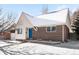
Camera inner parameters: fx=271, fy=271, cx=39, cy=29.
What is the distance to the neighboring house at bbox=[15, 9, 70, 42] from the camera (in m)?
5.58

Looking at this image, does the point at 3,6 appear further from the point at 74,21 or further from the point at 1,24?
the point at 74,21

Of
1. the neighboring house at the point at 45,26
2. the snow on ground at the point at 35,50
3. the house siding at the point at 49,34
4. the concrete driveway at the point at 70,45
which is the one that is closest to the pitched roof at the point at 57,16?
the neighboring house at the point at 45,26

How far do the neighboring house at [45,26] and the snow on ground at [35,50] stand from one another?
0.17 meters

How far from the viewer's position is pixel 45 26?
567cm

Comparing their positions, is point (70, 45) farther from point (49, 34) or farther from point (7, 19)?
point (7, 19)

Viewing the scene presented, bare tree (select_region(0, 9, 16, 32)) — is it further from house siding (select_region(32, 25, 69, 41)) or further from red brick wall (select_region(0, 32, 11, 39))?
house siding (select_region(32, 25, 69, 41))

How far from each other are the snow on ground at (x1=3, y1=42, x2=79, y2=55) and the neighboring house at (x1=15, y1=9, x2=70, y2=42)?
173 mm

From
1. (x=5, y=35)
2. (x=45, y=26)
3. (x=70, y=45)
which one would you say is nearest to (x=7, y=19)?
(x=5, y=35)

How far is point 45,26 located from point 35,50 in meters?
0.54

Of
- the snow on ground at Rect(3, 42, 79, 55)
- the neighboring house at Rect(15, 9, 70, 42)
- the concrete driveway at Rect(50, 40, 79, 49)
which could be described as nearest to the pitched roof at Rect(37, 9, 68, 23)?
the neighboring house at Rect(15, 9, 70, 42)

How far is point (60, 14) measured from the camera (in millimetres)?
5598

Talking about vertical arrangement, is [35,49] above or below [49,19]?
below
